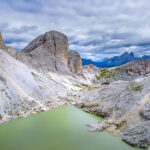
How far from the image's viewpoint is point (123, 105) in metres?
36.8

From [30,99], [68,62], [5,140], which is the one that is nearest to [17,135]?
[5,140]

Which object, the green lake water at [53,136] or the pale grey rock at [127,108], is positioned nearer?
the green lake water at [53,136]

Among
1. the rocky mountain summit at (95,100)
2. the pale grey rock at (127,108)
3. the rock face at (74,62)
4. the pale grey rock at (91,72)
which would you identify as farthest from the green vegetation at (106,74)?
the pale grey rock at (127,108)

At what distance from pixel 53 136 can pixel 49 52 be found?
81869 mm

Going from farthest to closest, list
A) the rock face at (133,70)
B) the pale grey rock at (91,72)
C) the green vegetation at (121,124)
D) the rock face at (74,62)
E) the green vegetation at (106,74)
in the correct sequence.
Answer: the rock face at (133,70) < the green vegetation at (106,74) < the pale grey rock at (91,72) < the rock face at (74,62) < the green vegetation at (121,124)

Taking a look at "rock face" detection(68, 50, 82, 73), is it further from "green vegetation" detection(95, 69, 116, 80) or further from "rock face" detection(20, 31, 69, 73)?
"green vegetation" detection(95, 69, 116, 80)

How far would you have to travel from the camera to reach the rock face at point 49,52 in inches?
3663

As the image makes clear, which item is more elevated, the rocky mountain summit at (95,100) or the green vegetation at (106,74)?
the green vegetation at (106,74)

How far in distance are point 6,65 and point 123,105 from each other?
47855mm

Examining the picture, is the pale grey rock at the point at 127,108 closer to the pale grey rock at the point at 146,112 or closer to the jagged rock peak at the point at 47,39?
the pale grey rock at the point at 146,112

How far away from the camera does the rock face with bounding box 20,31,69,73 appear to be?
305ft

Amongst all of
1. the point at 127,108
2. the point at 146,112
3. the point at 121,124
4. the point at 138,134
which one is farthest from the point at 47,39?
the point at 138,134

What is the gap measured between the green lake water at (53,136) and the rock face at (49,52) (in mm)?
56590

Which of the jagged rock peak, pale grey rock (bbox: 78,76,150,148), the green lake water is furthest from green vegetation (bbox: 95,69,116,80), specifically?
the green lake water
